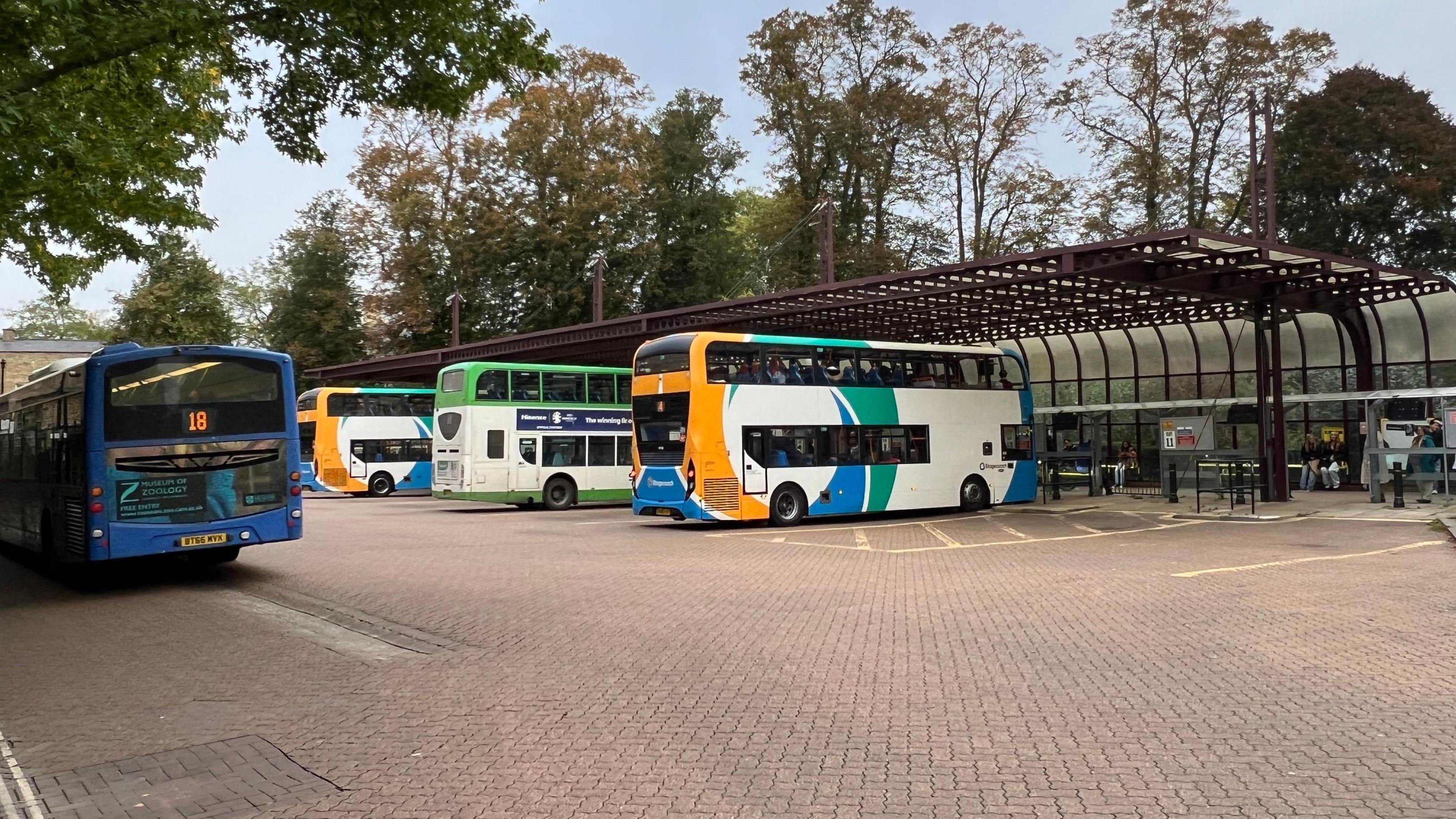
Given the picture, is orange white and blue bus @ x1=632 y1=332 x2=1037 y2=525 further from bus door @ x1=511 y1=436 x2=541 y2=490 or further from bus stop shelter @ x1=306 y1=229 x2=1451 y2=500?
bus door @ x1=511 y1=436 x2=541 y2=490

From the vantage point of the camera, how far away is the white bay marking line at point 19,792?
15.9 feet

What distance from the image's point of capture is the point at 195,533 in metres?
12.2

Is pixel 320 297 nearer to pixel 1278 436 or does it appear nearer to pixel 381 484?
pixel 381 484

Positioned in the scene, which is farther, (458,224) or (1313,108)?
(458,224)

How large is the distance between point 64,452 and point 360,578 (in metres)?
3.75

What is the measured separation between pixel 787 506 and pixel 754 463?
128 centimetres

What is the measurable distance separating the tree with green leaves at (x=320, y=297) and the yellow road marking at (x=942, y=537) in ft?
118

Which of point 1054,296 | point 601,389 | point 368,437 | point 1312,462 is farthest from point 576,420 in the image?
point 1312,462

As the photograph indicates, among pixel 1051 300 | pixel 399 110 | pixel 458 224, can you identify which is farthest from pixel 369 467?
pixel 399 110

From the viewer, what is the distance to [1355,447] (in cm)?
2656

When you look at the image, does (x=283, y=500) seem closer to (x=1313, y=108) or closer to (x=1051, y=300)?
(x=1051, y=300)

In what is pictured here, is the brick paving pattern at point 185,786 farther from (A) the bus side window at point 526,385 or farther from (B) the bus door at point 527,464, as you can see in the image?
(A) the bus side window at point 526,385

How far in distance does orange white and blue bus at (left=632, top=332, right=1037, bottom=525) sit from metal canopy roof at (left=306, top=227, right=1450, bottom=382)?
1708 millimetres

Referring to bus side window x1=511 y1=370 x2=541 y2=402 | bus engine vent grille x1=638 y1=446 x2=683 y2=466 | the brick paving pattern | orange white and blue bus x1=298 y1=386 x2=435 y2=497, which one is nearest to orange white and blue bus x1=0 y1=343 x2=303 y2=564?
the brick paving pattern
